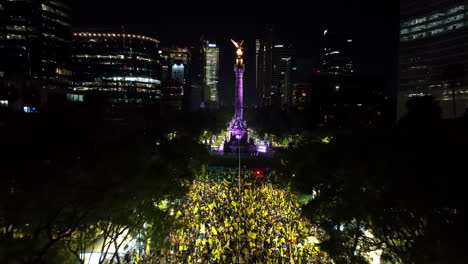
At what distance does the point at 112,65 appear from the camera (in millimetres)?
129375

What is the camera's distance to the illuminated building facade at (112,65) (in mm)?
128375

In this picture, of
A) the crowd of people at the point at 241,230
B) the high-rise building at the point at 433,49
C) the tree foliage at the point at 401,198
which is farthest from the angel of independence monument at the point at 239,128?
the tree foliage at the point at 401,198

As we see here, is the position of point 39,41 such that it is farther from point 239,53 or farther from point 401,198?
point 401,198

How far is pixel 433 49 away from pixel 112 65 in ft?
320

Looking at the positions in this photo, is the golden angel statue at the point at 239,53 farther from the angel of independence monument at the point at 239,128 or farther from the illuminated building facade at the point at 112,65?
the illuminated building facade at the point at 112,65

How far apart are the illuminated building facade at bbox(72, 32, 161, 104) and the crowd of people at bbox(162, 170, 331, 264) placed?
345 ft

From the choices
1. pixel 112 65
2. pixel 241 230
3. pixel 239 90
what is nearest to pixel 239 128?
pixel 239 90

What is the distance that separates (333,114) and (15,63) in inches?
3223

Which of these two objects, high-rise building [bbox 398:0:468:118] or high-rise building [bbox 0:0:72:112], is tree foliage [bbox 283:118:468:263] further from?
high-rise building [bbox 398:0:468:118]

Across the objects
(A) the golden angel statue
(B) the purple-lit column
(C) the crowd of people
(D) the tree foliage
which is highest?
(A) the golden angel statue

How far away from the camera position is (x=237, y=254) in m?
18.2

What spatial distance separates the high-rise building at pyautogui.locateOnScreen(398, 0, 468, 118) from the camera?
80000 millimetres

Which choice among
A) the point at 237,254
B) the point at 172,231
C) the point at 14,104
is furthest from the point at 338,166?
the point at 14,104

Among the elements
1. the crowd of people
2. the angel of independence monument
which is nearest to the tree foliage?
the crowd of people
